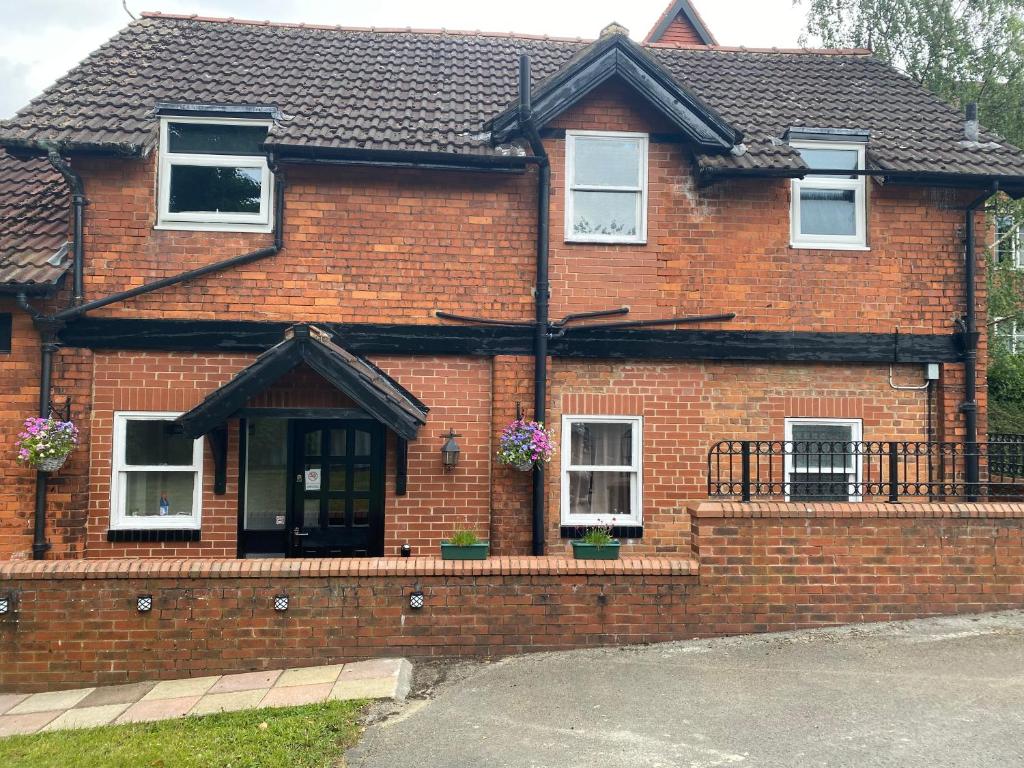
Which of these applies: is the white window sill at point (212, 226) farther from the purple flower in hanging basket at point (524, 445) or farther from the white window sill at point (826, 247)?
the white window sill at point (826, 247)

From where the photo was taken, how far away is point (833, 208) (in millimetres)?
9156

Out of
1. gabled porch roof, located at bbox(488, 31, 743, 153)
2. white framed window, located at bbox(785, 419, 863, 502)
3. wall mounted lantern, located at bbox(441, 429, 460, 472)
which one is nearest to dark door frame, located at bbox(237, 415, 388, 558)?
wall mounted lantern, located at bbox(441, 429, 460, 472)

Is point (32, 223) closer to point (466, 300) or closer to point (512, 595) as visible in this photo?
point (466, 300)

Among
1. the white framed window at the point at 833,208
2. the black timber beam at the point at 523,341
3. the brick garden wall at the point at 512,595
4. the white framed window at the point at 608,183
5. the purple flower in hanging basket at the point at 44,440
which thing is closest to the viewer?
the brick garden wall at the point at 512,595

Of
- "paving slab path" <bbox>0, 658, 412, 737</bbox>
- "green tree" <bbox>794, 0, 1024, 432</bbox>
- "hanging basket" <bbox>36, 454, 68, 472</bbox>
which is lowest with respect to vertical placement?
"paving slab path" <bbox>0, 658, 412, 737</bbox>

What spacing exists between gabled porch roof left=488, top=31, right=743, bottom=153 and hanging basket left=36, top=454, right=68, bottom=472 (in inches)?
231

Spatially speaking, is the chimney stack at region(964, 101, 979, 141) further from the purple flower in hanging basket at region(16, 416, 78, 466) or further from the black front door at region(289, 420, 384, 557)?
the purple flower in hanging basket at region(16, 416, 78, 466)

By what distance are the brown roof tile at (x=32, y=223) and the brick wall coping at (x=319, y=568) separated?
10.4ft

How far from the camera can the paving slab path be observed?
566 cm

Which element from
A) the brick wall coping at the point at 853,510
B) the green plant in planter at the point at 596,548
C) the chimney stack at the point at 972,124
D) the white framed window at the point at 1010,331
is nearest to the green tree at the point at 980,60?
the white framed window at the point at 1010,331

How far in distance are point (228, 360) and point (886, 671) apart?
716 centimetres

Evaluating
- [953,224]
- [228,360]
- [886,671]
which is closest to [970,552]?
[886,671]

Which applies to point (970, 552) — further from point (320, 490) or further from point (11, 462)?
point (11, 462)

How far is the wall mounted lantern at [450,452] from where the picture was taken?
8.33m
